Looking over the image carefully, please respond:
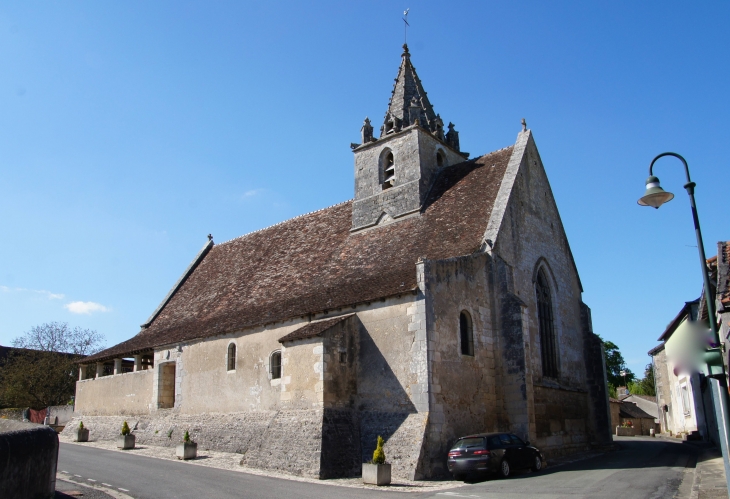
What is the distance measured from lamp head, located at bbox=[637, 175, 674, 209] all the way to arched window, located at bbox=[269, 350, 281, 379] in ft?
44.0

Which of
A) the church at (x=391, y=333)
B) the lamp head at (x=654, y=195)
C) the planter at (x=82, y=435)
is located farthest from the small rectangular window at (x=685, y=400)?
the planter at (x=82, y=435)

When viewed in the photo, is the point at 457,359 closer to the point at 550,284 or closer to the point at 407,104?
the point at 550,284

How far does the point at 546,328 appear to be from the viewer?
2200cm

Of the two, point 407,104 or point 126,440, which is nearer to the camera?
point 126,440

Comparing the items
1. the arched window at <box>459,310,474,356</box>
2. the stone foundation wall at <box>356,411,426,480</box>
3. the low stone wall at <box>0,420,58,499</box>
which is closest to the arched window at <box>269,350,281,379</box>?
the stone foundation wall at <box>356,411,426,480</box>

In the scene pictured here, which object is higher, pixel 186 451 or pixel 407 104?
pixel 407 104

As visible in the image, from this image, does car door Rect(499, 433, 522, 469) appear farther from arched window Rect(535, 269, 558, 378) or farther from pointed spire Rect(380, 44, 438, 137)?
pointed spire Rect(380, 44, 438, 137)

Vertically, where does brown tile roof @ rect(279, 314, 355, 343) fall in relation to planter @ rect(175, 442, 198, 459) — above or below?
above

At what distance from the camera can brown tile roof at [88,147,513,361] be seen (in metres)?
19.8

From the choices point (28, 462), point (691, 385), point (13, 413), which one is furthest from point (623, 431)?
point (13, 413)

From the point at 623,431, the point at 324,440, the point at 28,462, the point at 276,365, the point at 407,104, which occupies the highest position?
the point at 407,104

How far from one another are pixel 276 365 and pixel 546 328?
9675mm

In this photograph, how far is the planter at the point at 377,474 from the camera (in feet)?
47.4

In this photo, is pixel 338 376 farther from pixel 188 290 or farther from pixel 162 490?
pixel 188 290
